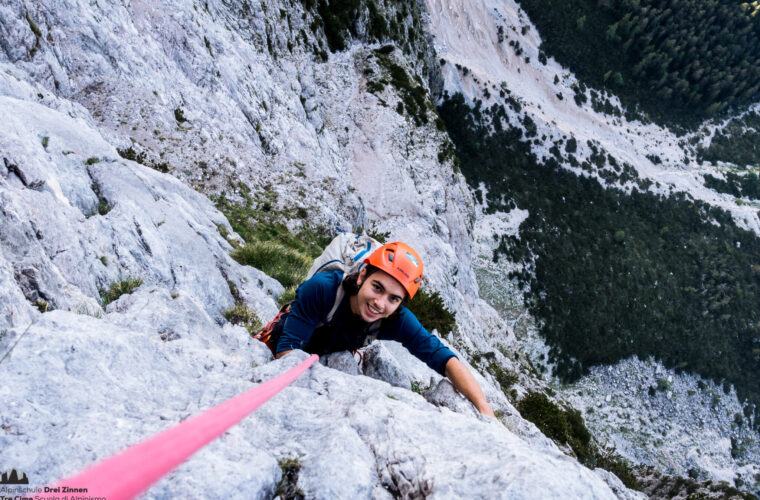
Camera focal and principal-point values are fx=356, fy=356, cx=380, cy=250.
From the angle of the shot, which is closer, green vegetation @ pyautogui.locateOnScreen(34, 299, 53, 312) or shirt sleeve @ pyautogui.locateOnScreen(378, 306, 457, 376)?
green vegetation @ pyautogui.locateOnScreen(34, 299, 53, 312)

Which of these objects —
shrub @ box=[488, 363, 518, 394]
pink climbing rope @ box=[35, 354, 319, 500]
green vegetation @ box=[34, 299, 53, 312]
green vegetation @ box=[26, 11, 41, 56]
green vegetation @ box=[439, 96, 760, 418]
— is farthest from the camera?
green vegetation @ box=[439, 96, 760, 418]

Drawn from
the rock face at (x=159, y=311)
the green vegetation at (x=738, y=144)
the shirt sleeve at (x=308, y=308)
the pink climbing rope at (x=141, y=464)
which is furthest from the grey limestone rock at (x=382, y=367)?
the green vegetation at (x=738, y=144)

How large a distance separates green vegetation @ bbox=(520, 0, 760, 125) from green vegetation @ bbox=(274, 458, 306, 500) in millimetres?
111965

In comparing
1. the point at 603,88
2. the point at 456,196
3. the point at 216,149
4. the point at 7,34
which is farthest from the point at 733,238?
the point at 7,34

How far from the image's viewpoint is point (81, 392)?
8.67ft

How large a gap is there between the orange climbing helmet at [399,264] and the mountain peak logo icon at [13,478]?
327 centimetres

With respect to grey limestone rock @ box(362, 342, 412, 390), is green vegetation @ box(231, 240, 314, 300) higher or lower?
lower

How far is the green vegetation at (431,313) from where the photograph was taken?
17625mm

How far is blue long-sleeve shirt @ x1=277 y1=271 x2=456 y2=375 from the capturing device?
4.52 meters

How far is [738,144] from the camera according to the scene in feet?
364

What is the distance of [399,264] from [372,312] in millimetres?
678

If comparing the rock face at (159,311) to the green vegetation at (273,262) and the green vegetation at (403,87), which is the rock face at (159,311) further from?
the green vegetation at (403,87)

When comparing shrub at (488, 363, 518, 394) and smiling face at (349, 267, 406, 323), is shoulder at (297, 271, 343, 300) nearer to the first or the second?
smiling face at (349, 267, 406, 323)

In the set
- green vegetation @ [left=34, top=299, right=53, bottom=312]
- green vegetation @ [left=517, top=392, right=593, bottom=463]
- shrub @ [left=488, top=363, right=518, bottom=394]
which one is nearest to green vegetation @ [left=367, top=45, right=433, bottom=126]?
shrub @ [left=488, top=363, right=518, bottom=394]
